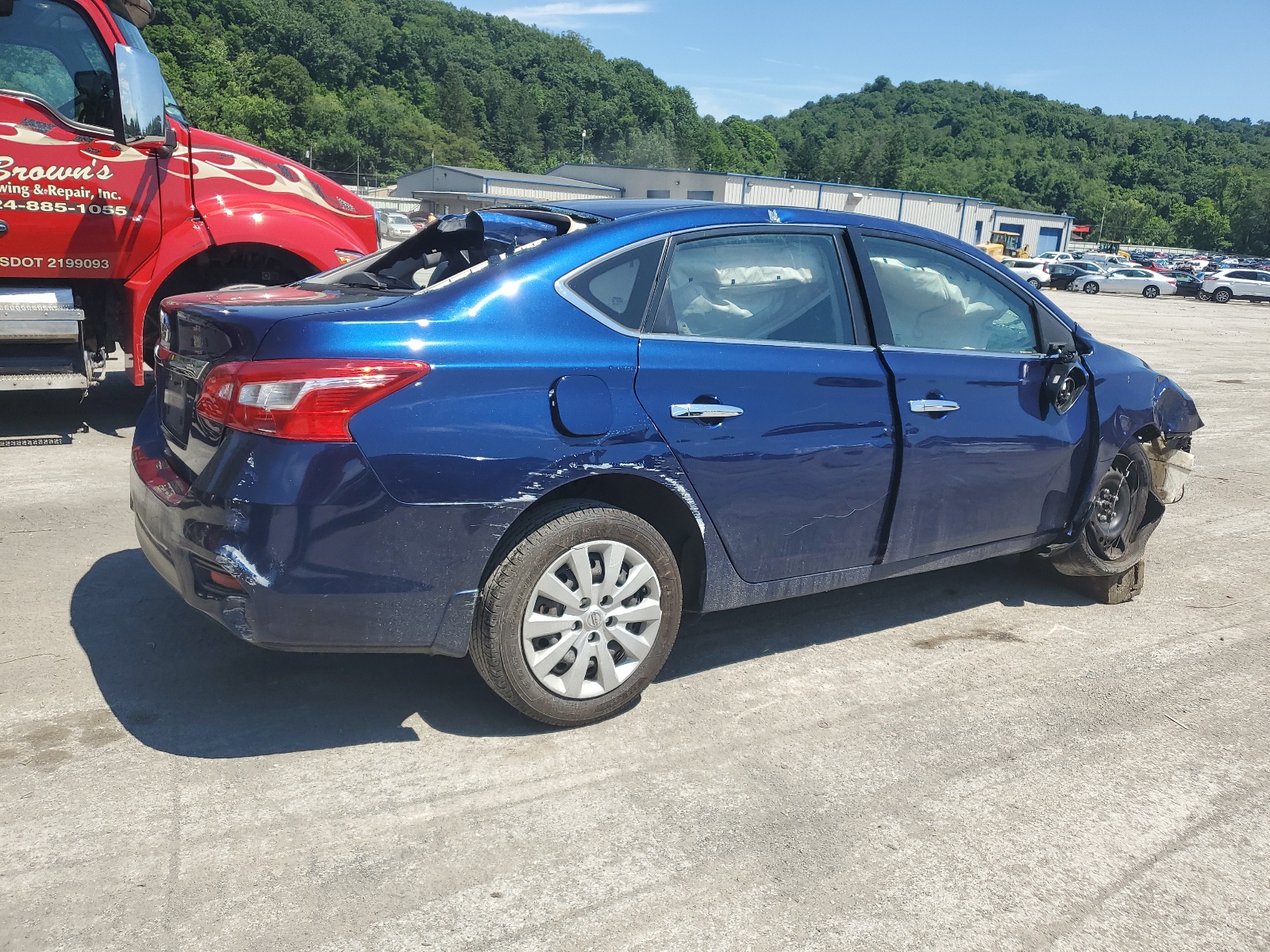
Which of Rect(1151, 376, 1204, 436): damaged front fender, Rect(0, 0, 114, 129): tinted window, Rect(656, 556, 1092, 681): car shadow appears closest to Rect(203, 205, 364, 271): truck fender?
Rect(0, 0, 114, 129): tinted window

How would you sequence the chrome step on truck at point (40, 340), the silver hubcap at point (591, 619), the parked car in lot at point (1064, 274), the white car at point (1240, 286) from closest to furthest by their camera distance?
the silver hubcap at point (591, 619) → the chrome step on truck at point (40, 340) → the white car at point (1240, 286) → the parked car in lot at point (1064, 274)

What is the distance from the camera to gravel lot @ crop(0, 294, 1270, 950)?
2.52 m

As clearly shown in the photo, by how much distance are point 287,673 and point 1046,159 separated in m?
185

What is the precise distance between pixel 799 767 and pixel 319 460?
5.78ft

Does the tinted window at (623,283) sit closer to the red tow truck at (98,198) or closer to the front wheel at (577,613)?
the front wheel at (577,613)

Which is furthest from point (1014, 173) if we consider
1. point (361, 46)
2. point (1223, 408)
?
point (1223, 408)

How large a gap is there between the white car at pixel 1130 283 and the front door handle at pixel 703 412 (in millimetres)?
→ 51920

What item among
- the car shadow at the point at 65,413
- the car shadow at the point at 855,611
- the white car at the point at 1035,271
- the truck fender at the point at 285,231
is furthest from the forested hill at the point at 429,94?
the car shadow at the point at 855,611

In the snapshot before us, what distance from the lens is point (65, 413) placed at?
776 cm

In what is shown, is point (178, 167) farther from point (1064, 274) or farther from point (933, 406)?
point (1064, 274)

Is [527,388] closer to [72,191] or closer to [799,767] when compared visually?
[799,767]

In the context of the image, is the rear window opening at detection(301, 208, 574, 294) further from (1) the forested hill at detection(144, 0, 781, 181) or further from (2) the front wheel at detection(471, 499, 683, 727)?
(1) the forested hill at detection(144, 0, 781, 181)

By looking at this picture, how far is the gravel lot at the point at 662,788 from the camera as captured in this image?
2521mm

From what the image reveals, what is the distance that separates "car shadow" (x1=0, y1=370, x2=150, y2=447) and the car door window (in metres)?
5.55
